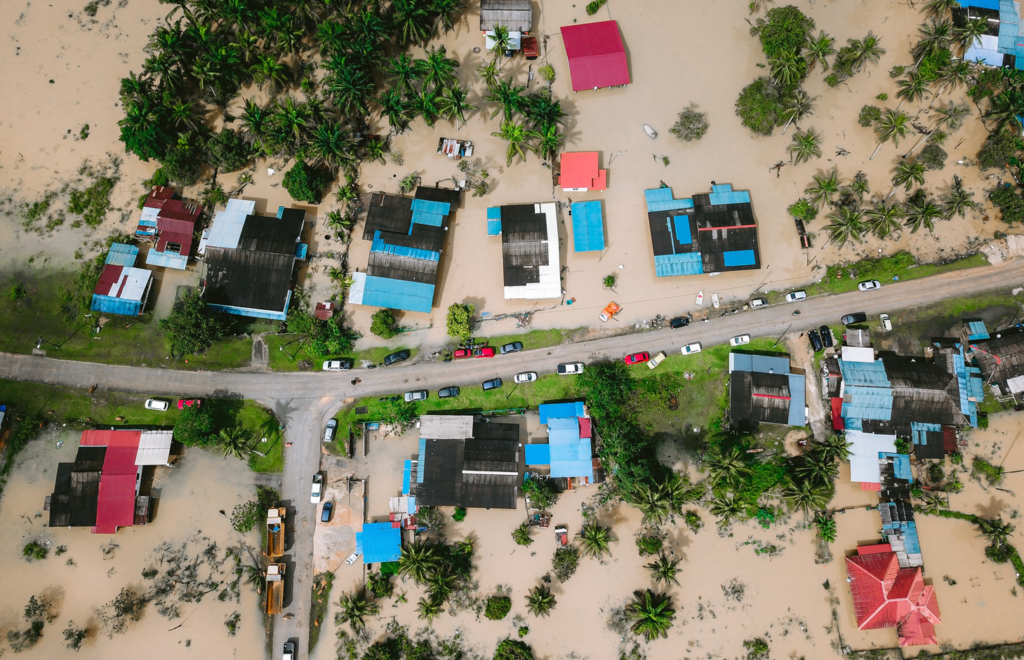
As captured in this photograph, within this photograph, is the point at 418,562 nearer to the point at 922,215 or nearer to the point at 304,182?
the point at 304,182

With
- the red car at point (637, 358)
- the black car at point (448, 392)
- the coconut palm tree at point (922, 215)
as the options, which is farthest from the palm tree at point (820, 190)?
the black car at point (448, 392)

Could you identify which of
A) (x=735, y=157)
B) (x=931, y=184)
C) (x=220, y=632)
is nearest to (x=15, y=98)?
(x=220, y=632)

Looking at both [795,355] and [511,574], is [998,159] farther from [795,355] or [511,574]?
[511,574]

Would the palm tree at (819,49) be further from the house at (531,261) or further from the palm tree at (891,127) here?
the house at (531,261)

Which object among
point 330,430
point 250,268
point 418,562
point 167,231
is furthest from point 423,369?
point 167,231

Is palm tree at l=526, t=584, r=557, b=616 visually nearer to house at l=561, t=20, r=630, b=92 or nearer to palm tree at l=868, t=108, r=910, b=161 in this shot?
house at l=561, t=20, r=630, b=92

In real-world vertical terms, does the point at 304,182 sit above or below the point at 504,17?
below
